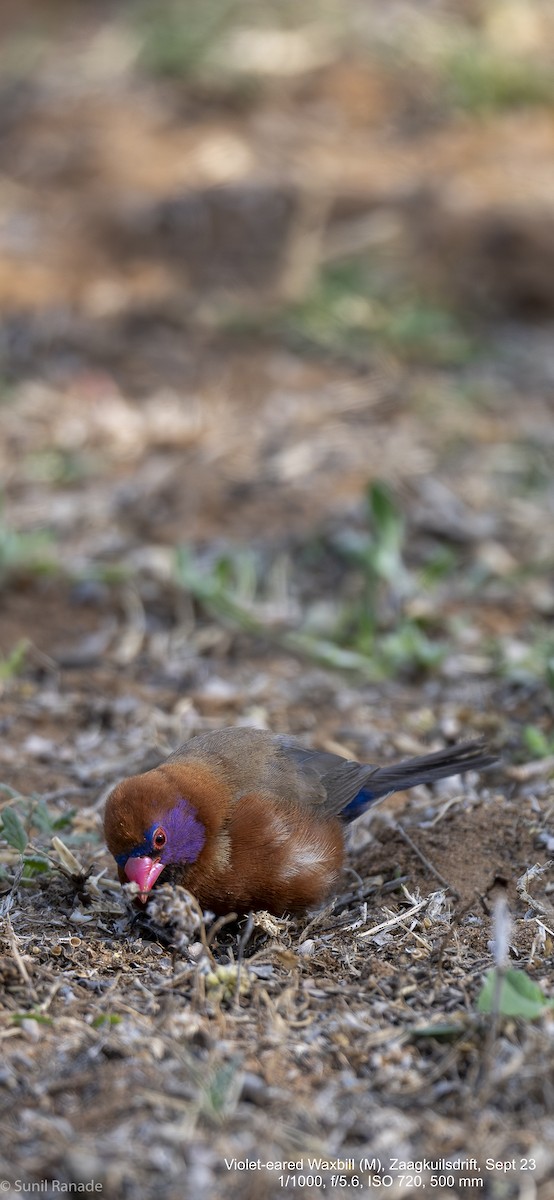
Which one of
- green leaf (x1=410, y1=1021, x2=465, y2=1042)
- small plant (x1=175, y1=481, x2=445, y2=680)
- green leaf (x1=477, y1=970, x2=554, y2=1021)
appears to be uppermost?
green leaf (x1=477, y1=970, x2=554, y2=1021)

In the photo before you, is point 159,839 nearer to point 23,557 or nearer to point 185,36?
point 23,557

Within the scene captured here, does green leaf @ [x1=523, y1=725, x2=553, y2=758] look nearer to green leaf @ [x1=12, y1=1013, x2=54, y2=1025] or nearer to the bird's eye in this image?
the bird's eye

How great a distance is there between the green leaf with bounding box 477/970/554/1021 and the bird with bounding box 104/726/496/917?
749 mm

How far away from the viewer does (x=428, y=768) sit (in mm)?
3842

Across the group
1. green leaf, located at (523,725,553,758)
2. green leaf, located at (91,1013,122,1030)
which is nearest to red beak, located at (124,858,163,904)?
green leaf, located at (91,1013,122,1030)

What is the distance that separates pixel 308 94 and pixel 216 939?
9136 mm

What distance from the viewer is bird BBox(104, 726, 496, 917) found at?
3223 mm

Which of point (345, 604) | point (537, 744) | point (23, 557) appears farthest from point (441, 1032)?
point (23, 557)

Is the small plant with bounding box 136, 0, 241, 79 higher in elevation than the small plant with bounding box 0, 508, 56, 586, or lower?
higher

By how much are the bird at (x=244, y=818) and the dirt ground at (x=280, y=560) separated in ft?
0.35

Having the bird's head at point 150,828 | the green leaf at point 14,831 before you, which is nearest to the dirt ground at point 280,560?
the green leaf at point 14,831

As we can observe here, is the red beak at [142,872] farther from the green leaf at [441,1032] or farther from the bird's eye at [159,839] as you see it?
the green leaf at [441,1032]

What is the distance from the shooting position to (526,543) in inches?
231

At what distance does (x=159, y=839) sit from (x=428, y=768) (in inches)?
38.8
